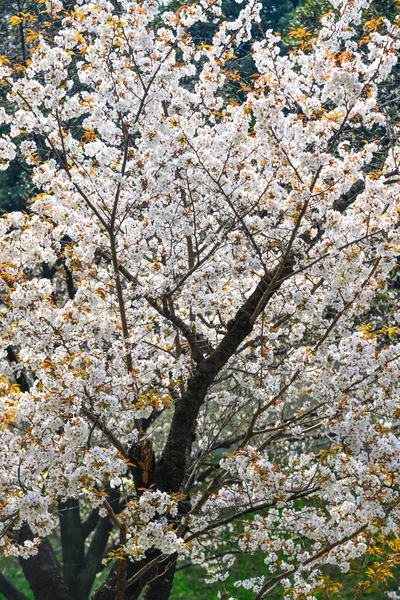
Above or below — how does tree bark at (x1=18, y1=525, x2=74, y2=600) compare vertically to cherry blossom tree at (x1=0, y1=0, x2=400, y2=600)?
below

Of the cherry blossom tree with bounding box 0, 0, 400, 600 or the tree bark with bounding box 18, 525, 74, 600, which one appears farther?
the tree bark with bounding box 18, 525, 74, 600

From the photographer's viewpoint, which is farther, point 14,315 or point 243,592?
point 243,592

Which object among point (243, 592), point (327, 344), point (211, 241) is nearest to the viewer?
point (327, 344)

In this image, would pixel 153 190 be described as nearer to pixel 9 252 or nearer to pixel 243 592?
pixel 9 252

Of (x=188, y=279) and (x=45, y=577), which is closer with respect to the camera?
(x=188, y=279)

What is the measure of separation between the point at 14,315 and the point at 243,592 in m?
8.85

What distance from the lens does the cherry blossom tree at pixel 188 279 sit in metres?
4.68

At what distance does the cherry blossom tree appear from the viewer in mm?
4676

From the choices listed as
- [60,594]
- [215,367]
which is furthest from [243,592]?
[215,367]

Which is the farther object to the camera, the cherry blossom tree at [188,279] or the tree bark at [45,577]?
the tree bark at [45,577]

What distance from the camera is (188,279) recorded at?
5.91 m

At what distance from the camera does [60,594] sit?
7445mm

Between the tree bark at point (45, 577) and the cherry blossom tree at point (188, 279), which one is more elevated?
the cherry blossom tree at point (188, 279)

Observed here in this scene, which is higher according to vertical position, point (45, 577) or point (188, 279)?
point (188, 279)
